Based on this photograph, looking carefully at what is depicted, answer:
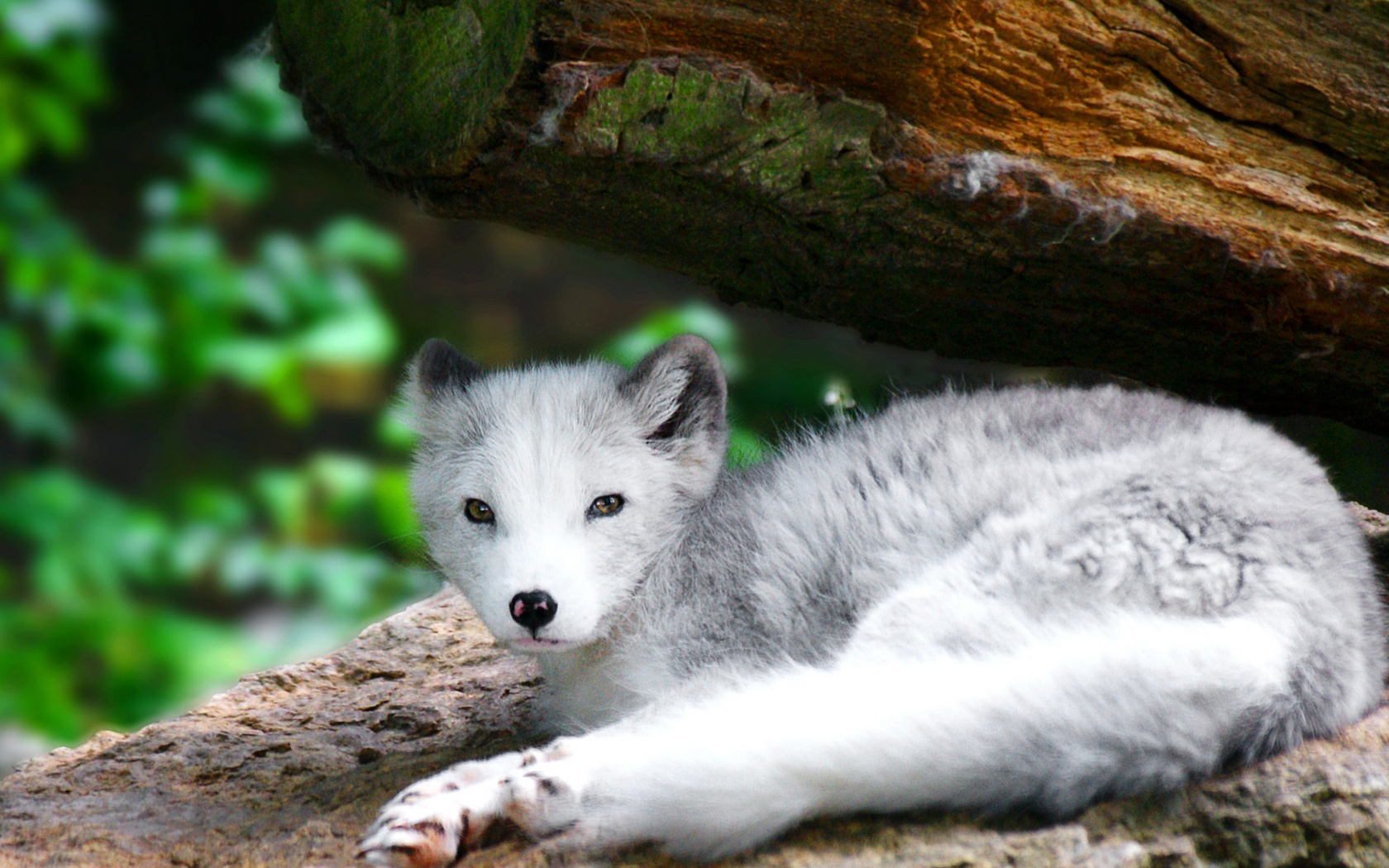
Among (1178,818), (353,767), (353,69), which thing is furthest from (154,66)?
(1178,818)

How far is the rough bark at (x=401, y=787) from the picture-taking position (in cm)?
180

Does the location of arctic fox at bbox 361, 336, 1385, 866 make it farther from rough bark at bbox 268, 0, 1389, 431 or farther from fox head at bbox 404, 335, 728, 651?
rough bark at bbox 268, 0, 1389, 431

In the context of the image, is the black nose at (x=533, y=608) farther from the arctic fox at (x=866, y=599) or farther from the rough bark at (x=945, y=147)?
the rough bark at (x=945, y=147)

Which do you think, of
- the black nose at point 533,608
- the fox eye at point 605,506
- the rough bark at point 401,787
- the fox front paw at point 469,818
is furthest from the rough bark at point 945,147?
the fox front paw at point 469,818

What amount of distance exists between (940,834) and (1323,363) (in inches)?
53.9

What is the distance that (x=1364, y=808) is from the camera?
184cm

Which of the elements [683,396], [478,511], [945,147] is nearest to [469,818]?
[478,511]

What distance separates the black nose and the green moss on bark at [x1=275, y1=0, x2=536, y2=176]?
787 millimetres

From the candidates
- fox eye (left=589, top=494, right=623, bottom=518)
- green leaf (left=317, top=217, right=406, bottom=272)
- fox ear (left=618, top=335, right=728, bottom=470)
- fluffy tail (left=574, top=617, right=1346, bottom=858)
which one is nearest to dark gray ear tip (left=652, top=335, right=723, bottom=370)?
fox ear (left=618, top=335, right=728, bottom=470)

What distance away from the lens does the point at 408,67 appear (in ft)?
7.80

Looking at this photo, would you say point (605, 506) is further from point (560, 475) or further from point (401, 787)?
point (401, 787)

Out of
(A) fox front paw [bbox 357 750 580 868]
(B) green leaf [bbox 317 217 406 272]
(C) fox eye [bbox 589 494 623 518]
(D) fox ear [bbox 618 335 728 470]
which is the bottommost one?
(A) fox front paw [bbox 357 750 580 868]

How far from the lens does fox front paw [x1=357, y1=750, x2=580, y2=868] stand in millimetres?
1884

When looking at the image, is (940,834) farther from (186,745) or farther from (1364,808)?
(186,745)
